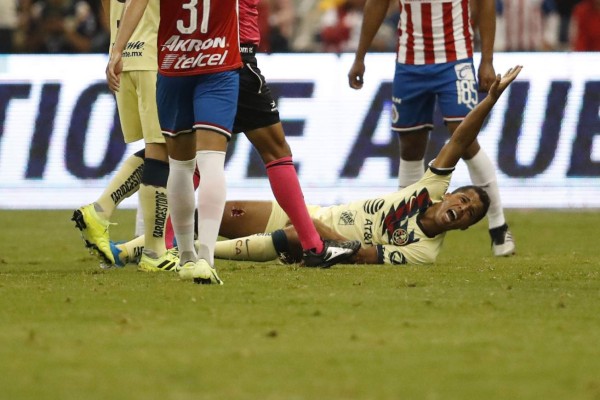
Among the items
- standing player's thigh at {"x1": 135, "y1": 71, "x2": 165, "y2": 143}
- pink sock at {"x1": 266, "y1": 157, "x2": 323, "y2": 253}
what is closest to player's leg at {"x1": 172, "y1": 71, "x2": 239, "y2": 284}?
pink sock at {"x1": 266, "y1": 157, "x2": 323, "y2": 253}

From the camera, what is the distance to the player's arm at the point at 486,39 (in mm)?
9539

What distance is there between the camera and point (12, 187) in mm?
13742

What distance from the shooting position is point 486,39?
962 centimetres

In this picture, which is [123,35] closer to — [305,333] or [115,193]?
[115,193]

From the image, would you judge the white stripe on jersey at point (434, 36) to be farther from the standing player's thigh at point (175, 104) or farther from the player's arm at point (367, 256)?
the standing player's thigh at point (175, 104)

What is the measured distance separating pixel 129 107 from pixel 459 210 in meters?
2.12

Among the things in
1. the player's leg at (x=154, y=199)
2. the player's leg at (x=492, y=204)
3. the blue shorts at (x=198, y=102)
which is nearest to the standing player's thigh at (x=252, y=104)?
the blue shorts at (x=198, y=102)

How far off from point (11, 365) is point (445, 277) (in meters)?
3.52

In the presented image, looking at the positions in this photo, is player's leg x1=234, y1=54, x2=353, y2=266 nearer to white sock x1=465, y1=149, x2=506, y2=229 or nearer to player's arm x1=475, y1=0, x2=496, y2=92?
white sock x1=465, y1=149, x2=506, y2=229

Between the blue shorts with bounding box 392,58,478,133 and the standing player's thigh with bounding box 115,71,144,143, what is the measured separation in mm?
1912

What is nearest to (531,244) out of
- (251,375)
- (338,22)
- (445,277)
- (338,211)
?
(338,211)

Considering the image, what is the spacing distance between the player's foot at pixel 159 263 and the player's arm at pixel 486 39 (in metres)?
2.71

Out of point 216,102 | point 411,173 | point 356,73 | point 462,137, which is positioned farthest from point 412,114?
point 216,102

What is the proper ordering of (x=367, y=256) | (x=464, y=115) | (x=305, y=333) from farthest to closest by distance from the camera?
(x=464, y=115)
(x=367, y=256)
(x=305, y=333)
